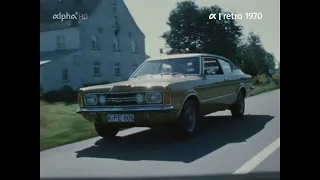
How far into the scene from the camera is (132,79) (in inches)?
131

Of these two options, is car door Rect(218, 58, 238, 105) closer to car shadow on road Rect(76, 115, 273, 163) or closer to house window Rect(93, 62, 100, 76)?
car shadow on road Rect(76, 115, 273, 163)

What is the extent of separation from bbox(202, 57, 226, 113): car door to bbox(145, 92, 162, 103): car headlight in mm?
465

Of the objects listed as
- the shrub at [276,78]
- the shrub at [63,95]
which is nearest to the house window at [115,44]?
the shrub at [63,95]

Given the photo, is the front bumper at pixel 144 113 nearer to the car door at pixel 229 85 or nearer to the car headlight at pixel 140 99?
the car headlight at pixel 140 99

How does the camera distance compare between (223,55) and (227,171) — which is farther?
(223,55)

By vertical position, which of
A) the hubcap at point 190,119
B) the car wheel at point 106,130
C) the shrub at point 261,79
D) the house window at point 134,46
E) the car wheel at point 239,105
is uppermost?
the house window at point 134,46

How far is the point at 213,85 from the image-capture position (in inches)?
137

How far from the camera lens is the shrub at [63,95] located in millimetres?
3309

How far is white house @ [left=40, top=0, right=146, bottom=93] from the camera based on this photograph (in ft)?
10.8

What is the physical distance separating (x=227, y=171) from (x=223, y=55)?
1.03 metres

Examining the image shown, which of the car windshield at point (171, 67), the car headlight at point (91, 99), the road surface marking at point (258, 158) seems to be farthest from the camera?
the car windshield at point (171, 67)

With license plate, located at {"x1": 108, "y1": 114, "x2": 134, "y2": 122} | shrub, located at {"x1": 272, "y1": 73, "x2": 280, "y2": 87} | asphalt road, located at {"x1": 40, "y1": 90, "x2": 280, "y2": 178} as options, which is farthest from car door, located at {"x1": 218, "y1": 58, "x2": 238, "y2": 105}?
license plate, located at {"x1": 108, "y1": 114, "x2": 134, "y2": 122}
